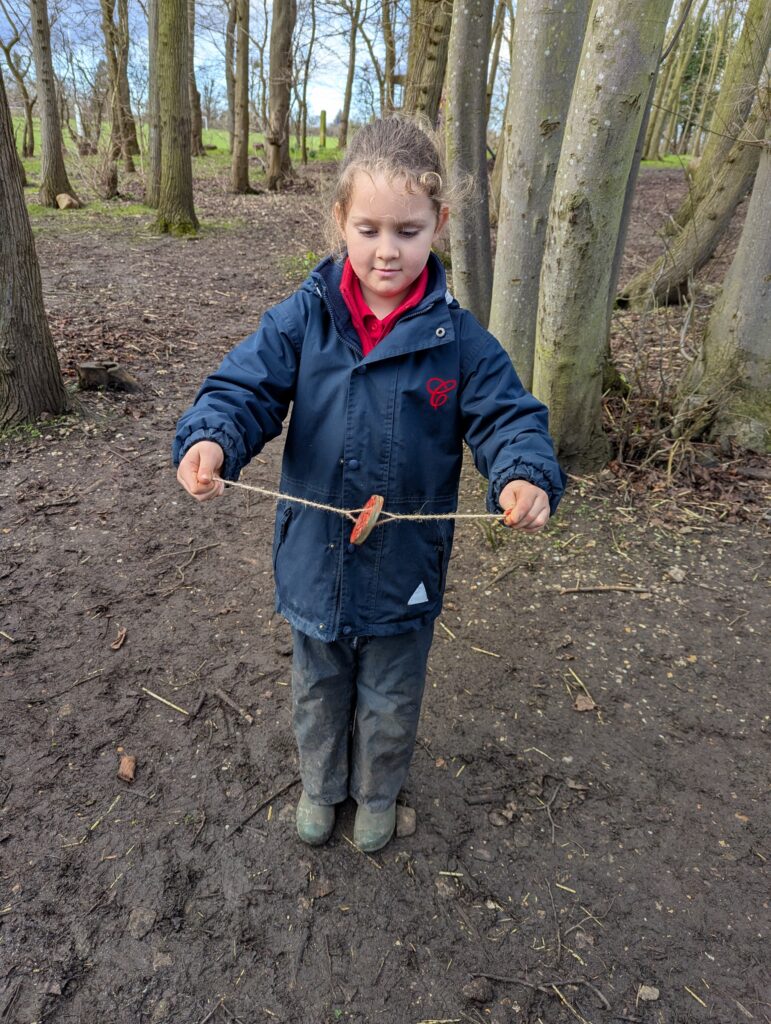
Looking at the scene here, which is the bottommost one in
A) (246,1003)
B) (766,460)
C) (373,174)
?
(246,1003)

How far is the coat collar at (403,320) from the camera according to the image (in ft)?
5.78

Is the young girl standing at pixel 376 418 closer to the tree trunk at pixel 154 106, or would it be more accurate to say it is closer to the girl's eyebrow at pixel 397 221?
the girl's eyebrow at pixel 397 221

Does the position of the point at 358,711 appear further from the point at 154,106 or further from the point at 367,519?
the point at 154,106

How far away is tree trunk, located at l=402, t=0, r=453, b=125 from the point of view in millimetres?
7969

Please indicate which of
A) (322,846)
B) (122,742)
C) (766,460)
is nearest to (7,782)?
(122,742)

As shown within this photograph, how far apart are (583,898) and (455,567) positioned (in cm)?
193

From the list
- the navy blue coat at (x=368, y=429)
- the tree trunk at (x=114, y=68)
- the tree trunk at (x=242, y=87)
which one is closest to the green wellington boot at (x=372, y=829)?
the navy blue coat at (x=368, y=429)

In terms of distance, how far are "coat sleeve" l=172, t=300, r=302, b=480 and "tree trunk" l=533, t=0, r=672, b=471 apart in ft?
8.16

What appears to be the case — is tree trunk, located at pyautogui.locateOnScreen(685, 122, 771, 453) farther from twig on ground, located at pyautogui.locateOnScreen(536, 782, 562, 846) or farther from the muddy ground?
twig on ground, located at pyautogui.locateOnScreen(536, 782, 562, 846)

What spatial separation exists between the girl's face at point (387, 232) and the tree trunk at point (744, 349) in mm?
3599

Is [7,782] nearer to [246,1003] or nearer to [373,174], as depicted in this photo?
[246,1003]

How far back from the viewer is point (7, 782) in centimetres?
248

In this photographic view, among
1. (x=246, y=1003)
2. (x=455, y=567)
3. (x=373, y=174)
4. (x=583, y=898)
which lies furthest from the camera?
(x=455, y=567)

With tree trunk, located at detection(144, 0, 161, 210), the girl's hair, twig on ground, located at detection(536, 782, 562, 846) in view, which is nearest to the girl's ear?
the girl's hair
